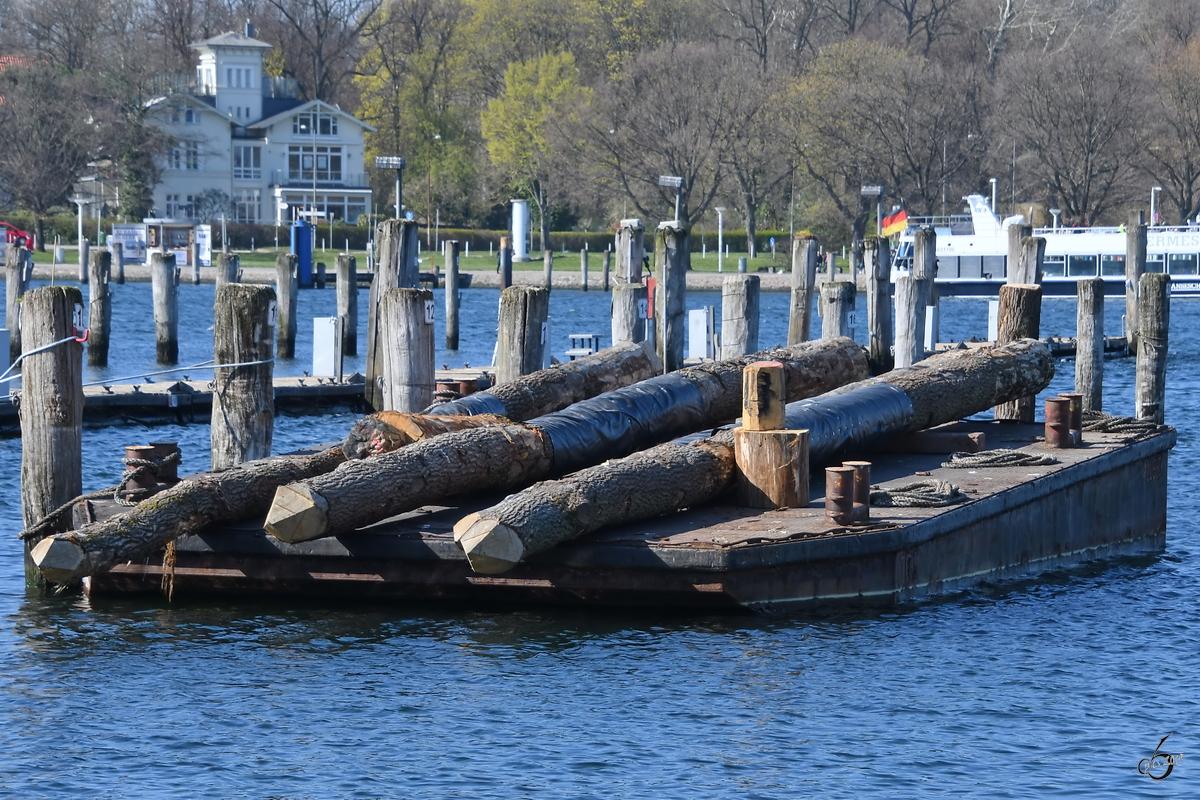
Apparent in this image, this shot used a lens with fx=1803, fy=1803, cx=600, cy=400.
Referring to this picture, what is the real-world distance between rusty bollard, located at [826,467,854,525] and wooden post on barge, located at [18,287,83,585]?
6.04m

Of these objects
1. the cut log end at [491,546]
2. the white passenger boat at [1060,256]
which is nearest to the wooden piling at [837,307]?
the cut log end at [491,546]

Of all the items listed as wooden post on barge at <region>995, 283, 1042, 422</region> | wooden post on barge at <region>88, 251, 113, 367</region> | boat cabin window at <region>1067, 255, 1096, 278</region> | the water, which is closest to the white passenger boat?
boat cabin window at <region>1067, 255, 1096, 278</region>

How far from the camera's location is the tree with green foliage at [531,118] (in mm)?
85625

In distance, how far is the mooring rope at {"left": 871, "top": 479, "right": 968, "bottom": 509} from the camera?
1495cm

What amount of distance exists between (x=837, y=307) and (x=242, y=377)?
12528 millimetres

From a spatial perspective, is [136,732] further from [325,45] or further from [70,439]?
[325,45]

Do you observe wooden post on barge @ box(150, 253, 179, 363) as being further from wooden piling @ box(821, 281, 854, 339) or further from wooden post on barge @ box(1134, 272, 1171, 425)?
wooden post on barge @ box(1134, 272, 1171, 425)

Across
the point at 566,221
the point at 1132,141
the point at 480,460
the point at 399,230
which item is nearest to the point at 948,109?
the point at 1132,141

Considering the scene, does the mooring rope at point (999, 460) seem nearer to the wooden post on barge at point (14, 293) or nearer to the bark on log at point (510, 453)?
the bark on log at point (510, 453)

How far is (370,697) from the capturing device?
12.2 m

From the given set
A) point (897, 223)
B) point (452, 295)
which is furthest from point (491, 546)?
point (897, 223)

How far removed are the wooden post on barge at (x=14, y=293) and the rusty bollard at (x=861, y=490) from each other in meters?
21.8

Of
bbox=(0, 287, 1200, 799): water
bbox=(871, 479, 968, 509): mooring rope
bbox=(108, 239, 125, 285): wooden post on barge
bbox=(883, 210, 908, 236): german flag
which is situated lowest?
bbox=(0, 287, 1200, 799): water

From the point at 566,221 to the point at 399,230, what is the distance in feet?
238
